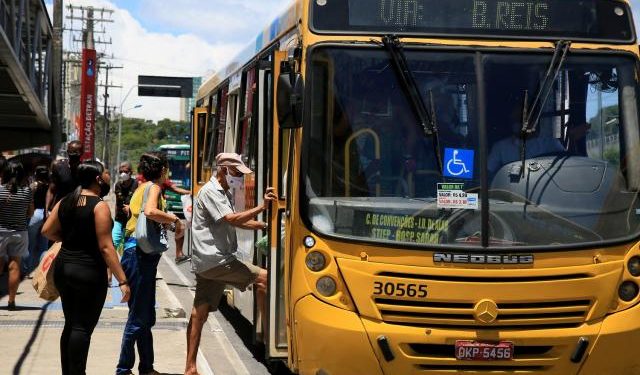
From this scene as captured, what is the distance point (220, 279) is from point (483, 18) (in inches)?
115

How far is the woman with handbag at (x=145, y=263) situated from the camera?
744 cm

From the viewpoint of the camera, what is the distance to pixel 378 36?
639cm

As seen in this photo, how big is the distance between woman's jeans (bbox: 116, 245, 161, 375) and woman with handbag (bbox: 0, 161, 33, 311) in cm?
399

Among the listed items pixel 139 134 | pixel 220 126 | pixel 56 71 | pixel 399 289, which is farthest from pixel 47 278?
pixel 139 134

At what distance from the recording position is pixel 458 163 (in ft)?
20.3

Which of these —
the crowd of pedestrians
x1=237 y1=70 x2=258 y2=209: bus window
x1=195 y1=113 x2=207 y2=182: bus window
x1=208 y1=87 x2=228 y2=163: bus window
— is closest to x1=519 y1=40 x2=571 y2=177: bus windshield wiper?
the crowd of pedestrians

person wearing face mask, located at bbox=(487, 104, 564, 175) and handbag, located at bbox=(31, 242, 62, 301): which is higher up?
person wearing face mask, located at bbox=(487, 104, 564, 175)

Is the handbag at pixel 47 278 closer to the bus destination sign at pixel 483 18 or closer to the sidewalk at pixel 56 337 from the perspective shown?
the sidewalk at pixel 56 337

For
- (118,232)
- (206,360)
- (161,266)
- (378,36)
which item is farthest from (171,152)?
(378,36)

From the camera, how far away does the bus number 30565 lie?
599cm

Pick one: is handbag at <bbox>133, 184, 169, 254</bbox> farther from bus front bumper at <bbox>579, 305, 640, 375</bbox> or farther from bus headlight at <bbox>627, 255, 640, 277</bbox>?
bus headlight at <bbox>627, 255, 640, 277</bbox>

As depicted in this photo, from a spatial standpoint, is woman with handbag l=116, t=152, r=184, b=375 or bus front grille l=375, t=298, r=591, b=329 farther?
woman with handbag l=116, t=152, r=184, b=375

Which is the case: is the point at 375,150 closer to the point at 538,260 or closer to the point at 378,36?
the point at 378,36

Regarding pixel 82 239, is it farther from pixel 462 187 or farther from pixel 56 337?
pixel 56 337
